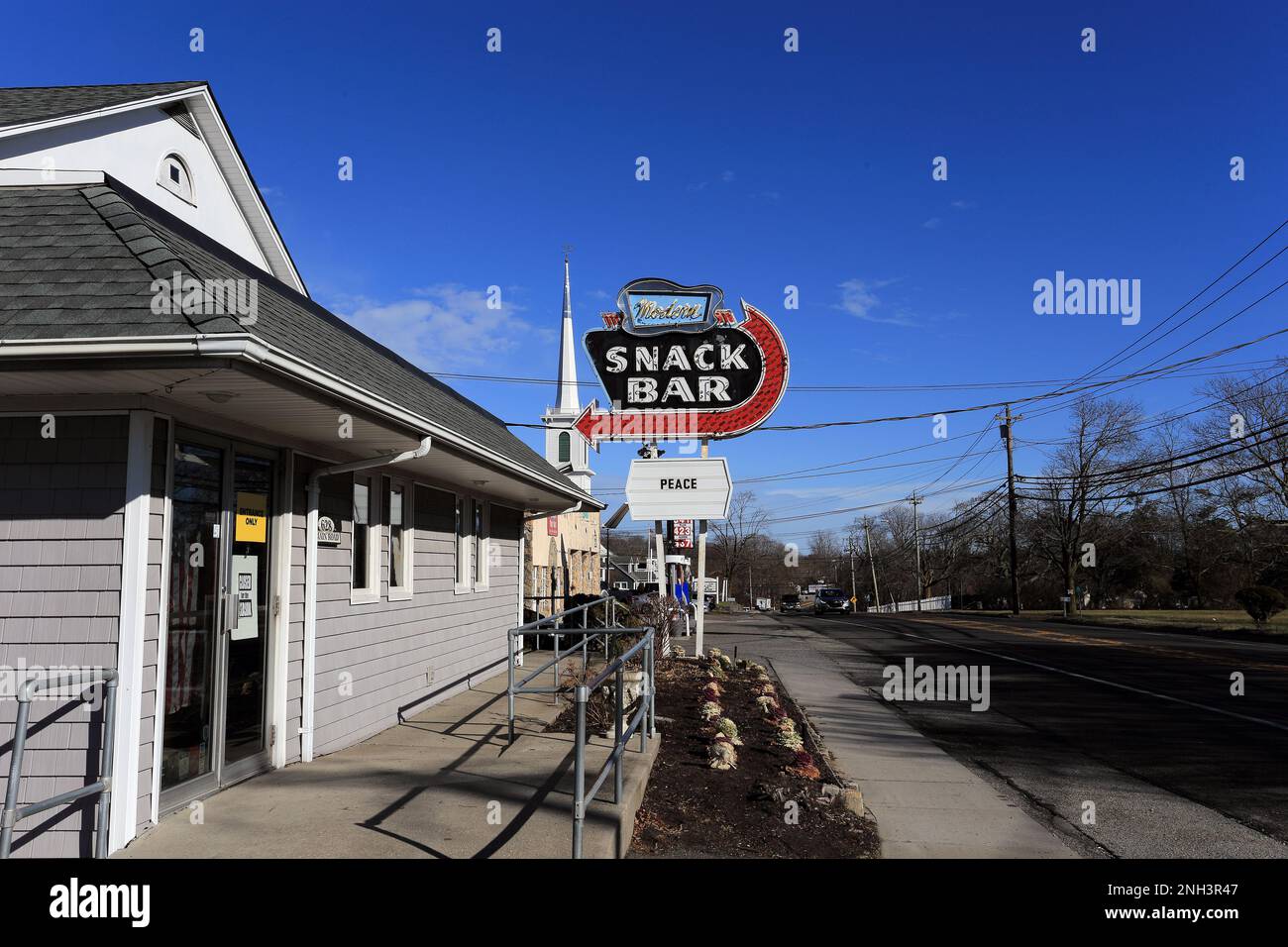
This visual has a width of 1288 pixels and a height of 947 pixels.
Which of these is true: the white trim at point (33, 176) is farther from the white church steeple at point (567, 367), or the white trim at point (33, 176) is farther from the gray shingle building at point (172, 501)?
the white church steeple at point (567, 367)

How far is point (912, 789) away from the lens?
Result: 7441 millimetres

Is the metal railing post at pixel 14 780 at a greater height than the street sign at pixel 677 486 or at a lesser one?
lesser

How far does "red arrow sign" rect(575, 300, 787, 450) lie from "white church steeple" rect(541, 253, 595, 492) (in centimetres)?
1584

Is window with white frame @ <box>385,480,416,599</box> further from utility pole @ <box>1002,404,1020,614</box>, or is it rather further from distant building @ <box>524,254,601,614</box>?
utility pole @ <box>1002,404,1020,614</box>

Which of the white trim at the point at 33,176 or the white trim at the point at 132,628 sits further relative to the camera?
the white trim at the point at 33,176

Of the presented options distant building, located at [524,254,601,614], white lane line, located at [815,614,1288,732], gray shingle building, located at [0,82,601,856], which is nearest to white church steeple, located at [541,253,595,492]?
distant building, located at [524,254,601,614]

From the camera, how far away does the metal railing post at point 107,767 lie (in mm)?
4465

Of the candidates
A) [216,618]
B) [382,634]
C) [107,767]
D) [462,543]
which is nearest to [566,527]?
[462,543]

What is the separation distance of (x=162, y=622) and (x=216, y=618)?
682 mm

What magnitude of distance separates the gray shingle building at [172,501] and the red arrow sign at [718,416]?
509 centimetres

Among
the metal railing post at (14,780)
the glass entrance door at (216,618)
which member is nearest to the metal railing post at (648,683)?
the glass entrance door at (216,618)

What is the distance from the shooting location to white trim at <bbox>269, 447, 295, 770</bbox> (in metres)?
6.44
